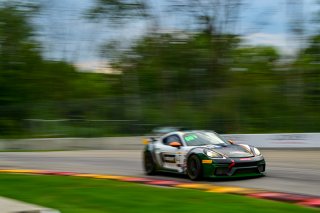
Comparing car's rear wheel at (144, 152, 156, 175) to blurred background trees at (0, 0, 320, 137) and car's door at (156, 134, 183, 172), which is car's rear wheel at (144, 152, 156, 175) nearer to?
car's door at (156, 134, 183, 172)

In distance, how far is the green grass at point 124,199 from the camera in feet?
27.3

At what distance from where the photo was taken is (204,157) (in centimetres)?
1227

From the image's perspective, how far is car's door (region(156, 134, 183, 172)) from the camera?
13402 millimetres

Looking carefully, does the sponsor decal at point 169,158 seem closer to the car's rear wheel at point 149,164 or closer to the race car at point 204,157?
the race car at point 204,157

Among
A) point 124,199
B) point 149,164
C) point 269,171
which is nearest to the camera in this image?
point 124,199

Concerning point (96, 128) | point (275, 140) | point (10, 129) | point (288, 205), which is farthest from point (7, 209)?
point (10, 129)

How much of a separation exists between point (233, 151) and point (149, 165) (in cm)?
315

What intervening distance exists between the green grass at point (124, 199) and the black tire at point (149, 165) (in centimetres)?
253

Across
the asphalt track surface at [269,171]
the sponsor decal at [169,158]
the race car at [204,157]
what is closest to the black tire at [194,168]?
the race car at [204,157]

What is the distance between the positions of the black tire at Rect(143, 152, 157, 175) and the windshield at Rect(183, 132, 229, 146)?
1.45 m

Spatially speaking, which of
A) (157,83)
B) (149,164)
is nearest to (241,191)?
(149,164)

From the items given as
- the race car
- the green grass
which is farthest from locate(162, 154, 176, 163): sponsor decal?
the green grass

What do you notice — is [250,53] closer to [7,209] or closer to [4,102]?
[4,102]

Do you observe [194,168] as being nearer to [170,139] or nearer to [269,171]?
[170,139]
